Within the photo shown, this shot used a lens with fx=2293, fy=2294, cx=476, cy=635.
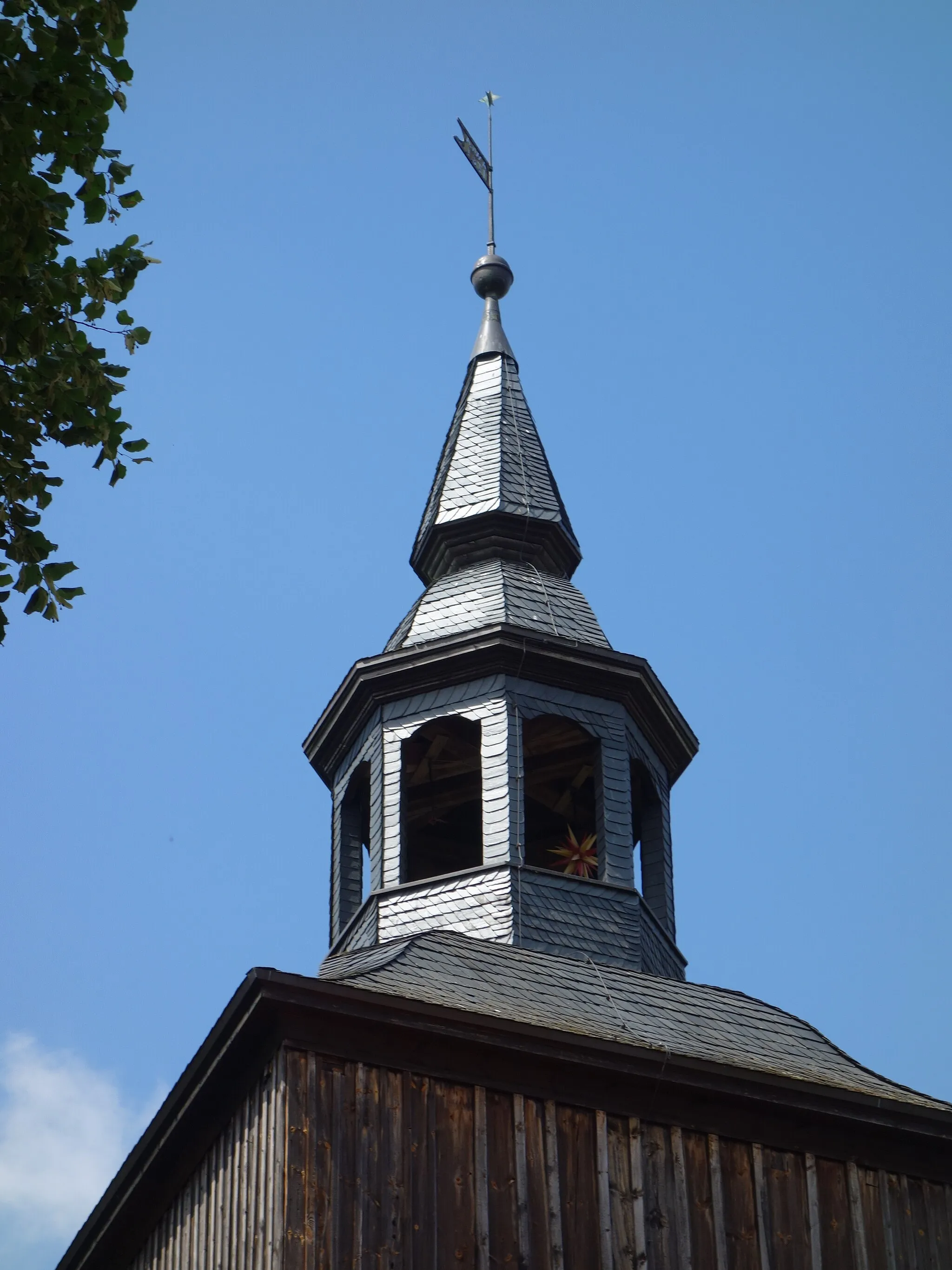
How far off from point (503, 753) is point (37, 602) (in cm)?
923

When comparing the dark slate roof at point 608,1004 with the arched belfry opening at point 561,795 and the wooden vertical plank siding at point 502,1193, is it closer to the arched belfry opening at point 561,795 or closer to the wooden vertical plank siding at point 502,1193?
the wooden vertical plank siding at point 502,1193

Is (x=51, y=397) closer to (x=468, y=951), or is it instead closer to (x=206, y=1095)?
(x=206, y=1095)

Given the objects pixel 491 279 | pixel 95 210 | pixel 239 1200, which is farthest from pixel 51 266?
pixel 491 279

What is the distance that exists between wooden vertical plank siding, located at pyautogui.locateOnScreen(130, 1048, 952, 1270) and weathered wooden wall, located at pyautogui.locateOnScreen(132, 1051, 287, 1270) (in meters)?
0.02

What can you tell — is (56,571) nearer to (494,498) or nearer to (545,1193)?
(545,1193)

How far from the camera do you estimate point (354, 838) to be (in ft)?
66.8

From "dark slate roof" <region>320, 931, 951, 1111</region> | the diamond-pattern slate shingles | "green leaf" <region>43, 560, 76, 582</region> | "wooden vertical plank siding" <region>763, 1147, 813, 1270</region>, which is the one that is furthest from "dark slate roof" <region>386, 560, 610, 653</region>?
"green leaf" <region>43, 560, 76, 582</region>

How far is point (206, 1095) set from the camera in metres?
15.2

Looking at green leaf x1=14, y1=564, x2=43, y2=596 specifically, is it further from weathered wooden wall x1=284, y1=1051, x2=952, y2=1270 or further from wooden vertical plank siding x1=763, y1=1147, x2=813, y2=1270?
wooden vertical plank siding x1=763, y1=1147, x2=813, y2=1270

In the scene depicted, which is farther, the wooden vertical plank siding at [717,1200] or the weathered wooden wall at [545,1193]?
the wooden vertical plank siding at [717,1200]

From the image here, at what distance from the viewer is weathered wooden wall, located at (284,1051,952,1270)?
13.9 metres

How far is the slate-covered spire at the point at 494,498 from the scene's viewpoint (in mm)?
21672

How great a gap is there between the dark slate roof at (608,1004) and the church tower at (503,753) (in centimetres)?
80

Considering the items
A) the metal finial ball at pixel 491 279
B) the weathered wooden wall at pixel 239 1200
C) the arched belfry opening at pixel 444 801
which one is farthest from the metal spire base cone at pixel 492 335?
the weathered wooden wall at pixel 239 1200
